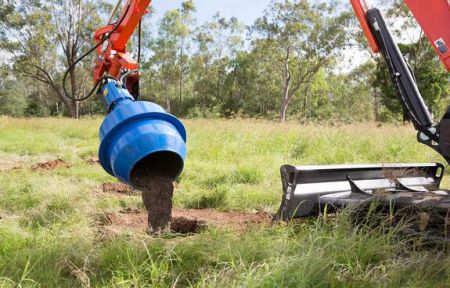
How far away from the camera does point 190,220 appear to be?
3920mm

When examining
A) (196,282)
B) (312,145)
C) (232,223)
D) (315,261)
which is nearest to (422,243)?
(315,261)

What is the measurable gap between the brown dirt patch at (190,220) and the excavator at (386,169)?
16.8 inches

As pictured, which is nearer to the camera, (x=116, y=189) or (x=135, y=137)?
(x=135, y=137)

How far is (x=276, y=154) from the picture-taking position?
27.9ft

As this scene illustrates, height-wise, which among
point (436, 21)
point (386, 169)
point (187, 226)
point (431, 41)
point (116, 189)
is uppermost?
point (436, 21)

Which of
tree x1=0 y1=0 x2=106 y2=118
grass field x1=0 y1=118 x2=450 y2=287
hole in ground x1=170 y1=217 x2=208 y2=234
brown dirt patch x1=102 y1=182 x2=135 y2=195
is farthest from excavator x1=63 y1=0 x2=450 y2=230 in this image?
tree x1=0 y1=0 x2=106 y2=118

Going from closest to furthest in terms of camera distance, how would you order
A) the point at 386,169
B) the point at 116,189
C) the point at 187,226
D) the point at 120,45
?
the point at 187,226
the point at 386,169
the point at 120,45
the point at 116,189

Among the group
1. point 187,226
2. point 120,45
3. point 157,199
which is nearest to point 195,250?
point 157,199

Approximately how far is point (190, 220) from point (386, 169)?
1.76m

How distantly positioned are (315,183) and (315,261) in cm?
141

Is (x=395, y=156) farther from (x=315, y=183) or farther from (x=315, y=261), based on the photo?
(x=315, y=261)

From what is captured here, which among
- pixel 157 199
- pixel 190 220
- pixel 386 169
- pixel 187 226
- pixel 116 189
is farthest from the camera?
pixel 116 189

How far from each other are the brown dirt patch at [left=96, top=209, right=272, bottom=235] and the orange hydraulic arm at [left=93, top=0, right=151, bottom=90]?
1.22 metres

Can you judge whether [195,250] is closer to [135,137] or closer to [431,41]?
[135,137]
